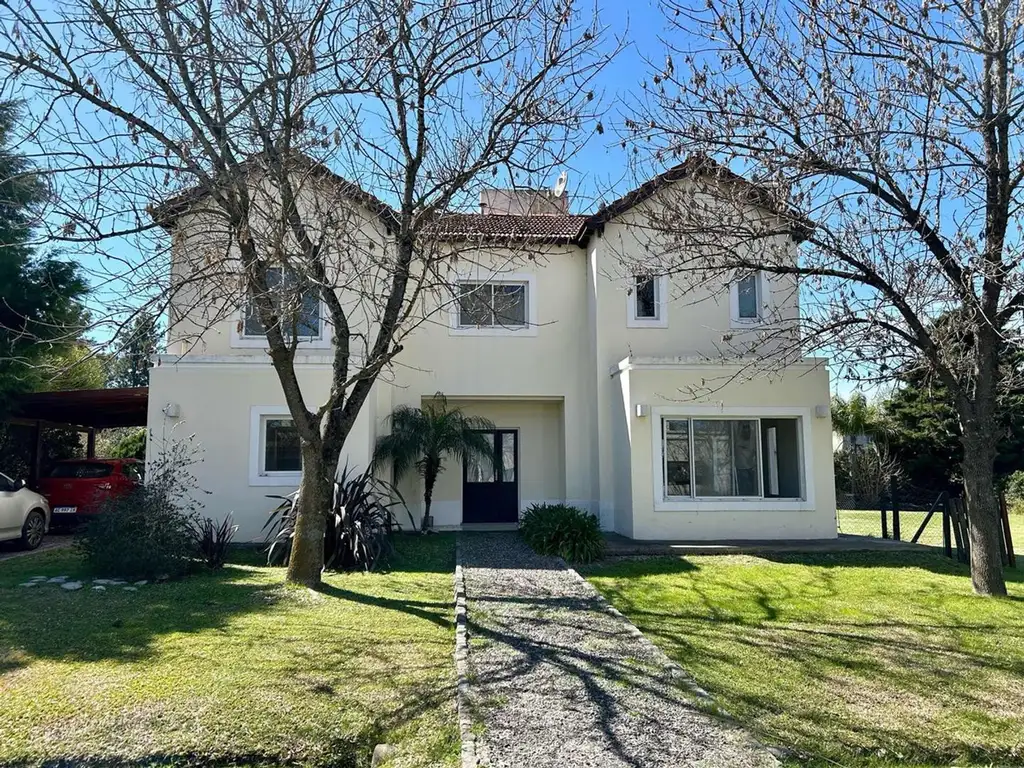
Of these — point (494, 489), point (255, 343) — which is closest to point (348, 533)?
point (255, 343)

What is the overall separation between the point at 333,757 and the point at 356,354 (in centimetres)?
965

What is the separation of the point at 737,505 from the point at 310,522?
8.08 m

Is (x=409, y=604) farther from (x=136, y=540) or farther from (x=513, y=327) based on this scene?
(x=513, y=327)

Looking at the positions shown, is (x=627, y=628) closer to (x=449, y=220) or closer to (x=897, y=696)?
(x=897, y=696)

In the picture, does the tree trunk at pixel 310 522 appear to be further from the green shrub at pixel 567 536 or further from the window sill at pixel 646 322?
the window sill at pixel 646 322

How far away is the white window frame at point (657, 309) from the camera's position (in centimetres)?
1493

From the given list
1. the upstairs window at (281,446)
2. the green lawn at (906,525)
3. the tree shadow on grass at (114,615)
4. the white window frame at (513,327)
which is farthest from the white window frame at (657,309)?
the tree shadow on grass at (114,615)

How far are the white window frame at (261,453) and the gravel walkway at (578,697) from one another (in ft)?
20.1

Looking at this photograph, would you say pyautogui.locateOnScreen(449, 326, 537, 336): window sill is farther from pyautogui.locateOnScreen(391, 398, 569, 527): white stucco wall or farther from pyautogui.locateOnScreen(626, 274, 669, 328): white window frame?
pyautogui.locateOnScreen(626, 274, 669, 328): white window frame

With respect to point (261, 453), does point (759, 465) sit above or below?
below

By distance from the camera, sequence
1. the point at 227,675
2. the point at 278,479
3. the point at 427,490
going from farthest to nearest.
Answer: the point at 427,490, the point at 278,479, the point at 227,675

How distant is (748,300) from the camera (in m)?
15.2

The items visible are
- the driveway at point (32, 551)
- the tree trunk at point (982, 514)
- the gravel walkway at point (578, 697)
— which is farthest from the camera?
the driveway at point (32, 551)

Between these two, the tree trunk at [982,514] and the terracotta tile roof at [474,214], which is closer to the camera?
the terracotta tile roof at [474,214]
